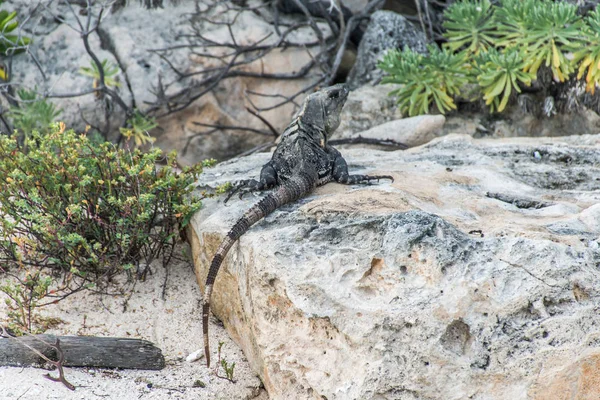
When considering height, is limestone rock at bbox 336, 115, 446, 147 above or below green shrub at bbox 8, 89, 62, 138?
below

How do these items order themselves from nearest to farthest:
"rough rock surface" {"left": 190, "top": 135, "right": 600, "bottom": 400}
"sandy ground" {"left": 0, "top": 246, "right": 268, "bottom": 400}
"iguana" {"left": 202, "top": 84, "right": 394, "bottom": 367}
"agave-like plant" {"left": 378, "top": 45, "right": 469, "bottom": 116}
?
"rough rock surface" {"left": 190, "top": 135, "right": 600, "bottom": 400}, "sandy ground" {"left": 0, "top": 246, "right": 268, "bottom": 400}, "iguana" {"left": 202, "top": 84, "right": 394, "bottom": 367}, "agave-like plant" {"left": 378, "top": 45, "right": 469, "bottom": 116}

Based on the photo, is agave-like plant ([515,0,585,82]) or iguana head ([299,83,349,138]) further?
agave-like plant ([515,0,585,82])

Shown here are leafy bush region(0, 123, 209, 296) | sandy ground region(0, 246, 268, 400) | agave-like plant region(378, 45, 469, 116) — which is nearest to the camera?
sandy ground region(0, 246, 268, 400)

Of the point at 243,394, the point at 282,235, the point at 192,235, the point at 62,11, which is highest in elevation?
the point at 62,11

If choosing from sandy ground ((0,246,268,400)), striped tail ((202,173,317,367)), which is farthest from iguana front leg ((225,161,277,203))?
sandy ground ((0,246,268,400))

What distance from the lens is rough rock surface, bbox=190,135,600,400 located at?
346 cm

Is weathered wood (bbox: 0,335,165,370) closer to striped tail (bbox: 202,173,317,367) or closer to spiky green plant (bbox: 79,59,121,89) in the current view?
striped tail (bbox: 202,173,317,367)

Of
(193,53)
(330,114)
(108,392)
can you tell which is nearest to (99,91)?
(193,53)

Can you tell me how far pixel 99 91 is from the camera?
8.62 m

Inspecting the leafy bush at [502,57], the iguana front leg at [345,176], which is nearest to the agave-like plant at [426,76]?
the leafy bush at [502,57]

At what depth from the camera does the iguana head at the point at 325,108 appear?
18.8 feet

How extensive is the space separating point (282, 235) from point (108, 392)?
123cm

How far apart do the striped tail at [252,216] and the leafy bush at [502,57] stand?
3407mm

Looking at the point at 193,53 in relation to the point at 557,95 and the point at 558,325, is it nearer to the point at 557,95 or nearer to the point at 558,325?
the point at 557,95
